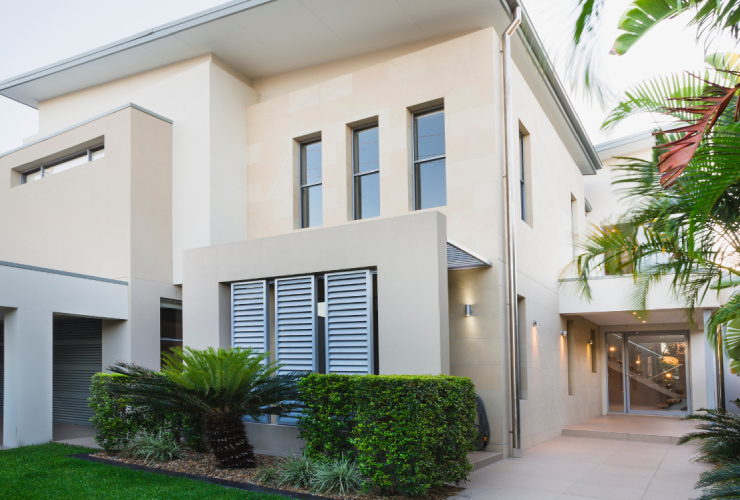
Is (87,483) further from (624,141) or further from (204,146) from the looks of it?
(624,141)

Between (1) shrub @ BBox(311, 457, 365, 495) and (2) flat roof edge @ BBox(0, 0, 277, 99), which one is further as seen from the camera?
(2) flat roof edge @ BBox(0, 0, 277, 99)

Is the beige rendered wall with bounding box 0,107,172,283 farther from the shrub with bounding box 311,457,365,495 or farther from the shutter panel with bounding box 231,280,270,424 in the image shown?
the shrub with bounding box 311,457,365,495

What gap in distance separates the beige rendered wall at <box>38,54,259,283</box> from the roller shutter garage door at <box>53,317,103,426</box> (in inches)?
110

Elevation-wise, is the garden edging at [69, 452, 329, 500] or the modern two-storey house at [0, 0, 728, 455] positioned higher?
the modern two-storey house at [0, 0, 728, 455]

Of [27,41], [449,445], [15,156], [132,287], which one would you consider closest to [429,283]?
[449,445]

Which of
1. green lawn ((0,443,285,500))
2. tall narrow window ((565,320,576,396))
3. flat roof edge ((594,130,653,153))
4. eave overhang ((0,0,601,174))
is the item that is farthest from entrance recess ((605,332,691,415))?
green lawn ((0,443,285,500))

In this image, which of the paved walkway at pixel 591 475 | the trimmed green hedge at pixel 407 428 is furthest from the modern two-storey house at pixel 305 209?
the trimmed green hedge at pixel 407 428

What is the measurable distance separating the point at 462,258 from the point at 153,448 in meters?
5.60

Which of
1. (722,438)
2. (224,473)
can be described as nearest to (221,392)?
(224,473)

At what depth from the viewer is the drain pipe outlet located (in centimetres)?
945

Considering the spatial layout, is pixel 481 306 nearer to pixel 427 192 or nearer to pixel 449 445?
pixel 427 192

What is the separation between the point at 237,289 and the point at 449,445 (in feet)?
15.3

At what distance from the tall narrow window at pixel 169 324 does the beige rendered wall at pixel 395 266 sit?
11.7 ft

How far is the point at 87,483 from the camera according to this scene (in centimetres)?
706
